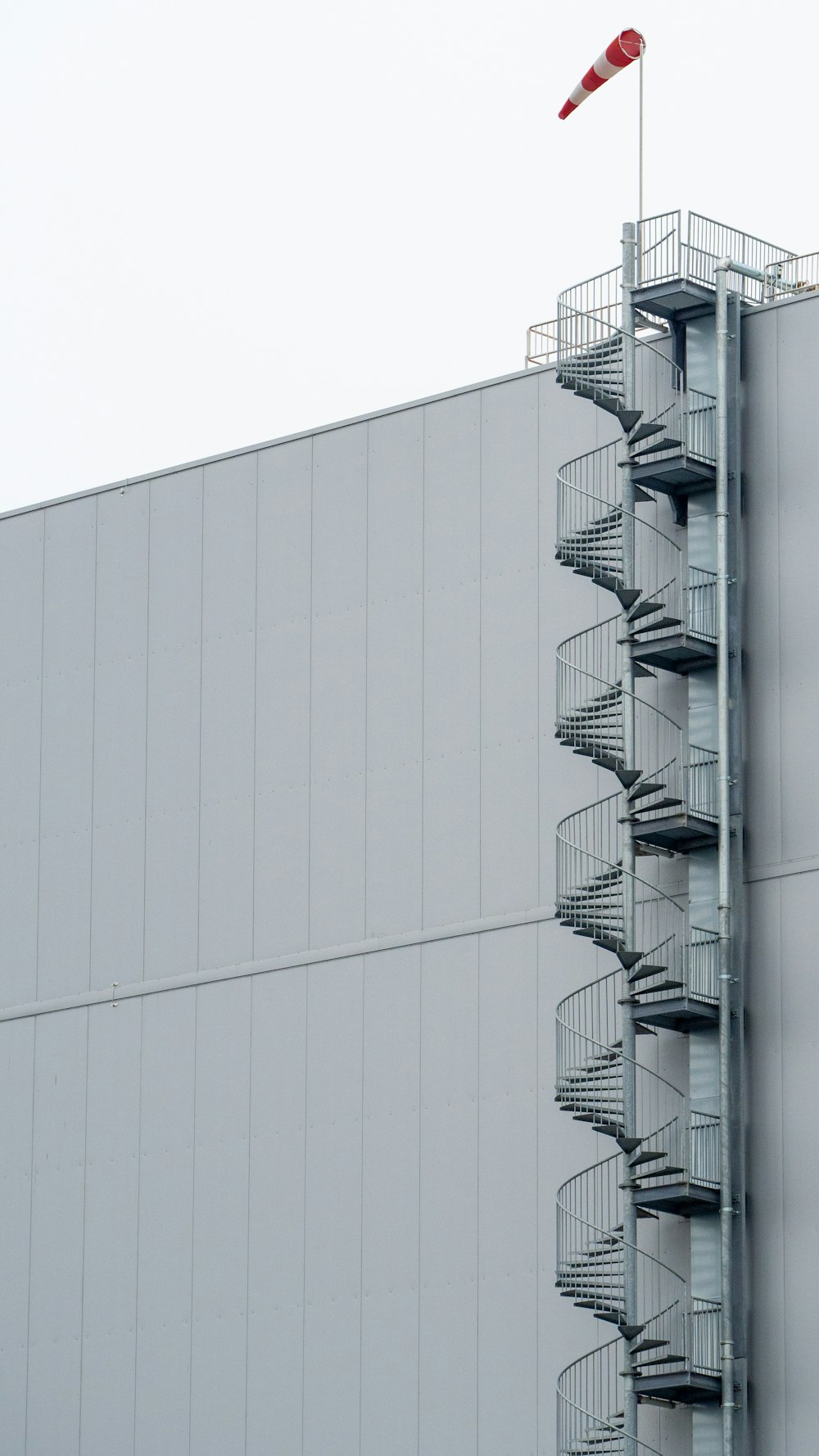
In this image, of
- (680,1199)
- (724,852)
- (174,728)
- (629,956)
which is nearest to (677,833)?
(724,852)

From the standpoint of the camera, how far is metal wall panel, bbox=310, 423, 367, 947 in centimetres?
4822

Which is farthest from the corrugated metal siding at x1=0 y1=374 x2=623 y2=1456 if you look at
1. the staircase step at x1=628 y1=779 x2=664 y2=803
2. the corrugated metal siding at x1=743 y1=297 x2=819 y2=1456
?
the corrugated metal siding at x1=743 y1=297 x2=819 y2=1456

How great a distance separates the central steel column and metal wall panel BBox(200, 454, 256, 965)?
8594 mm

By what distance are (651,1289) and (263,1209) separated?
817cm

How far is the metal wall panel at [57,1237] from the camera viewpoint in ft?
164

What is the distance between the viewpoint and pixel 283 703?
4994 cm

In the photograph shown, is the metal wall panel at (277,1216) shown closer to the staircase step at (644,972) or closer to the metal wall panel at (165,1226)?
the metal wall panel at (165,1226)

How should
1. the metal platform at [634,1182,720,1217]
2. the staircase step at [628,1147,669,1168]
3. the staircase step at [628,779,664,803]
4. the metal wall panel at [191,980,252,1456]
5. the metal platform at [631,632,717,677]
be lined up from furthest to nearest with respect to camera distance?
the metal wall panel at [191,980,252,1456] → the metal platform at [631,632,717,677] → the staircase step at [628,779,664,803] → the staircase step at [628,1147,669,1168] → the metal platform at [634,1182,720,1217]

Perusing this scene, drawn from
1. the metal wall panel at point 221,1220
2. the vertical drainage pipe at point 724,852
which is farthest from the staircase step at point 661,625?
the metal wall panel at point 221,1220

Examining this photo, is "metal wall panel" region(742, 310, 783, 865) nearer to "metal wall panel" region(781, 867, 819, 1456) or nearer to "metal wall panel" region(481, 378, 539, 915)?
"metal wall panel" region(781, 867, 819, 1456)

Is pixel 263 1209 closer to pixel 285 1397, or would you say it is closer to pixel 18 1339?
pixel 285 1397

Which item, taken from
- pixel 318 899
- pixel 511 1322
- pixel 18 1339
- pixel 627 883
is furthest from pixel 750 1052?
pixel 18 1339

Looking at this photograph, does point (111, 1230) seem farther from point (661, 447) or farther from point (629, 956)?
point (661, 447)

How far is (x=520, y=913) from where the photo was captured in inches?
1799
